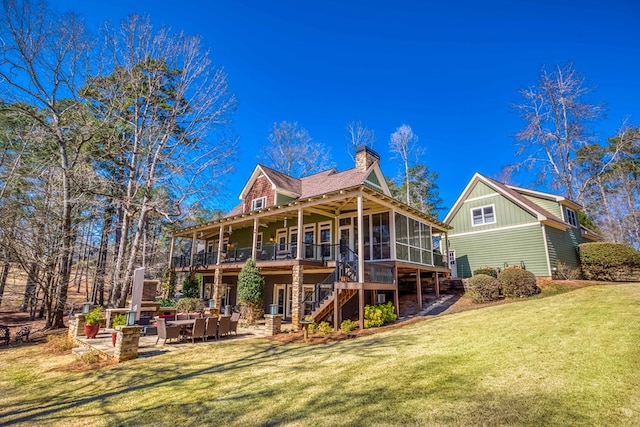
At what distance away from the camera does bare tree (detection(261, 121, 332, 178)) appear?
101 feet

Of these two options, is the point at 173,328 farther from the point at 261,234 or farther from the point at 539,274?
the point at 539,274

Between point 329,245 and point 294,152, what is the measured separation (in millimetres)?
17196

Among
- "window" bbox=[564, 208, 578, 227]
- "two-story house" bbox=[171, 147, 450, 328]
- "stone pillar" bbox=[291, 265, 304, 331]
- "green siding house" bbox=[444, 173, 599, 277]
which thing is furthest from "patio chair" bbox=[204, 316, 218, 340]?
"window" bbox=[564, 208, 578, 227]

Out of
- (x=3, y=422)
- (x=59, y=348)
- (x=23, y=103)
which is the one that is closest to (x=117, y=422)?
(x=3, y=422)

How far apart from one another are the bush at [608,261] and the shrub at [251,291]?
741 inches

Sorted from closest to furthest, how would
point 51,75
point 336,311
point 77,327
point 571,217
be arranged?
point 77,327
point 336,311
point 51,75
point 571,217

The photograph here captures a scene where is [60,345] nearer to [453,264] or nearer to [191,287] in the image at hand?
[191,287]

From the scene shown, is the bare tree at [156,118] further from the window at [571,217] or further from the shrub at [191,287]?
the window at [571,217]

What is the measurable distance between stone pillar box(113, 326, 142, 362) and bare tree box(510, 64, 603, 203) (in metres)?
32.2

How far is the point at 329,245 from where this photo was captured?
15.8m

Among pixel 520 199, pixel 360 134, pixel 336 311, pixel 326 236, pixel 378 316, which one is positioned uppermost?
pixel 360 134

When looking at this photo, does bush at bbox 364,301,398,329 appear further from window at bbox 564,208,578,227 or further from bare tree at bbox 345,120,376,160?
bare tree at bbox 345,120,376,160

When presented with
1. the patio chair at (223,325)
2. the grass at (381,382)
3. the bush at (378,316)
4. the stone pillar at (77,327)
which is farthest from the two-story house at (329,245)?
the stone pillar at (77,327)

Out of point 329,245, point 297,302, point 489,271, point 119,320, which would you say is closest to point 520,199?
point 489,271
